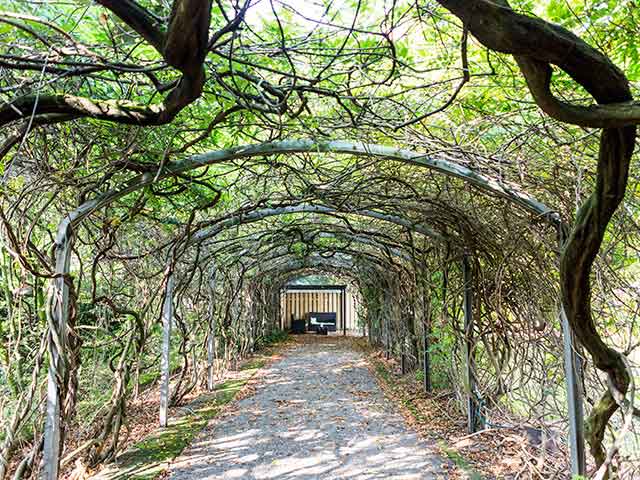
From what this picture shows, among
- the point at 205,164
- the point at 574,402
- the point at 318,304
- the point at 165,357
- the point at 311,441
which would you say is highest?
the point at 205,164

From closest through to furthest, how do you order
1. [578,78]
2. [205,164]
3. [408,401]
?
[578,78] → [205,164] → [408,401]

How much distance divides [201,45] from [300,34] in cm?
164

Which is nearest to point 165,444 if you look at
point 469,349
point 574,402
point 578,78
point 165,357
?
point 165,357

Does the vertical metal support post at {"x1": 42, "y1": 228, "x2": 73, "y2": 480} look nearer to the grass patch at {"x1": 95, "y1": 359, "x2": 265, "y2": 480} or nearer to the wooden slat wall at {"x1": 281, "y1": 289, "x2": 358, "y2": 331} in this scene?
the grass patch at {"x1": 95, "y1": 359, "x2": 265, "y2": 480}

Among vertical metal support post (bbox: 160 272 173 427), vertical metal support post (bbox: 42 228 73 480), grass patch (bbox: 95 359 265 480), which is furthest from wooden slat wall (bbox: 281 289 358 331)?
vertical metal support post (bbox: 42 228 73 480)

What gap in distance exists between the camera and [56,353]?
3074mm

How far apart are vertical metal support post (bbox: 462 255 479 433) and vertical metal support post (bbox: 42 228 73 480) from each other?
11.6ft

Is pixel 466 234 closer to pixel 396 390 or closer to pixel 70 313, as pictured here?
pixel 70 313

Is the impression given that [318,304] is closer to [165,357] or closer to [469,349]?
[165,357]

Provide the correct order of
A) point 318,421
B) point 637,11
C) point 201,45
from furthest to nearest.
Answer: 1. point 318,421
2. point 637,11
3. point 201,45

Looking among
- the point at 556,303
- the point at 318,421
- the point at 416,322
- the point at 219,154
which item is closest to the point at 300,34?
the point at 219,154

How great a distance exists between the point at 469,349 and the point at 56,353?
3874 mm

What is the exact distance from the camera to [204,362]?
805 centimetres

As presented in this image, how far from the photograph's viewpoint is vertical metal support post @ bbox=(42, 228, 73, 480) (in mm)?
3023
